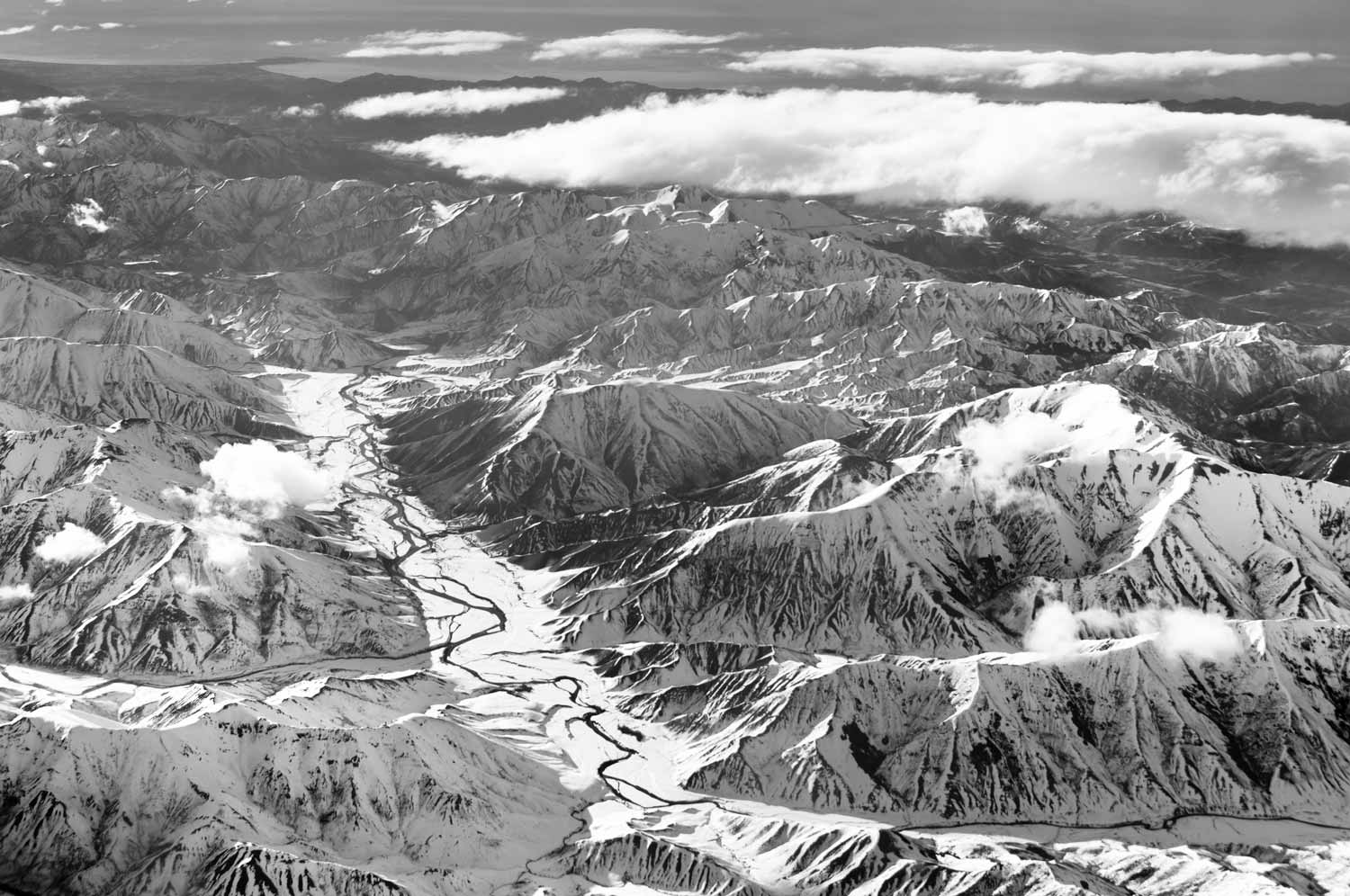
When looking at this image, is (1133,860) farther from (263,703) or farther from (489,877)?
(263,703)

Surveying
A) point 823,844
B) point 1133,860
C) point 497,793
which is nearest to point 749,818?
point 823,844

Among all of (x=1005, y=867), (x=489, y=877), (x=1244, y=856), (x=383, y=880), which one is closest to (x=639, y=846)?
(x=489, y=877)

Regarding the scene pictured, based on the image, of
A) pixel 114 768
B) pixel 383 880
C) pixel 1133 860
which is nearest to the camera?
pixel 383 880

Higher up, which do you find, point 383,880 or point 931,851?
point 383,880

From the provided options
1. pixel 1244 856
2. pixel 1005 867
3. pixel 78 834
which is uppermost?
pixel 78 834

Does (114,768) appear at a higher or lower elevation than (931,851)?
higher

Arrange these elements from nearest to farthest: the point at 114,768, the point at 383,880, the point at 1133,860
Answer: the point at 383,880
the point at 114,768
the point at 1133,860

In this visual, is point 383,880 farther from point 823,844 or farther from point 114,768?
point 823,844

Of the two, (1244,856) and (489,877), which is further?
(1244,856)
